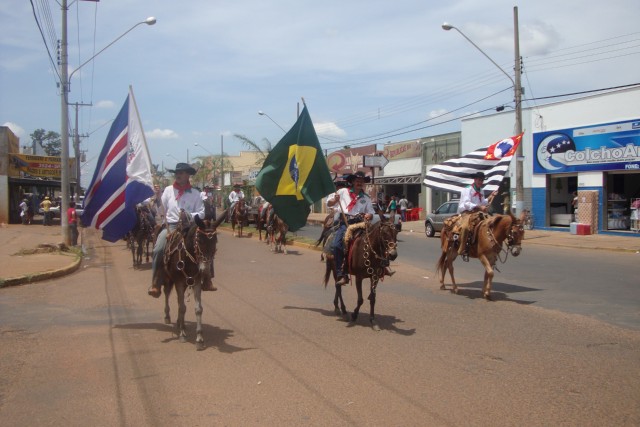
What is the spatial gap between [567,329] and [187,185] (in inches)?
242

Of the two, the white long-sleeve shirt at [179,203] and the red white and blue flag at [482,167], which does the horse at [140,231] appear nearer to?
the white long-sleeve shirt at [179,203]

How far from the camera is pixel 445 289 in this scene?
1245 cm

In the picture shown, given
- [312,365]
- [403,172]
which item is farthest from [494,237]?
[403,172]

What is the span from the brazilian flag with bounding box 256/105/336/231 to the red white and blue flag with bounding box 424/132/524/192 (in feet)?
16.5

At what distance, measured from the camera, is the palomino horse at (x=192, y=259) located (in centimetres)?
763

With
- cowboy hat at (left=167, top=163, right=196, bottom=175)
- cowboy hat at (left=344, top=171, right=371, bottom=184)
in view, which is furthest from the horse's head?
cowboy hat at (left=167, top=163, right=196, bottom=175)

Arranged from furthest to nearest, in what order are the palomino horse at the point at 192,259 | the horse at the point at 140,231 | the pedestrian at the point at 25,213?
the pedestrian at the point at 25,213 < the horse at the point at 140,231 < the palomino horse at the point at 192,259

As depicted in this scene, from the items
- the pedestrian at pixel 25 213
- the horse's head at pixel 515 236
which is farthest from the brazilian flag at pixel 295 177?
the pedestrian at pixel 25 213

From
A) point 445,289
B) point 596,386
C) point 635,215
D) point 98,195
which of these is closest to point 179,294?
point 98,195

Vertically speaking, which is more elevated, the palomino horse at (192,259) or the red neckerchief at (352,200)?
the red neckerchief at (352,200)

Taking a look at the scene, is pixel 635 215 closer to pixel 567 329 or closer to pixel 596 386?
pixel 567 329

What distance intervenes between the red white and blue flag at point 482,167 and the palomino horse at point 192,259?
801cm

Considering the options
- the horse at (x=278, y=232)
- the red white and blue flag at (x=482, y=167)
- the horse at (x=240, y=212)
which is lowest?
the horse at (x=278, y=232)

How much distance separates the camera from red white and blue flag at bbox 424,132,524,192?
13.9m
